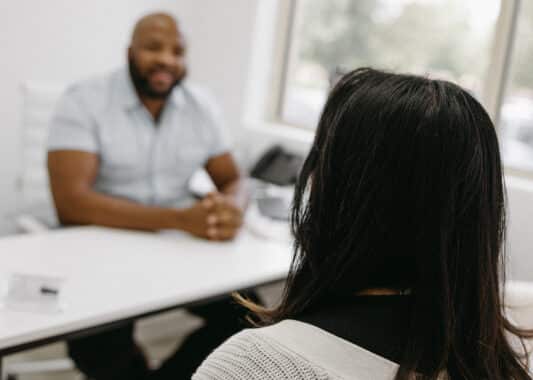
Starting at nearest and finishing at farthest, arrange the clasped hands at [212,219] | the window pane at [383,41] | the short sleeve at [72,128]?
the clasped hands at [212,219]
the short sleeve at [72,128]
the window pane at [383,41]

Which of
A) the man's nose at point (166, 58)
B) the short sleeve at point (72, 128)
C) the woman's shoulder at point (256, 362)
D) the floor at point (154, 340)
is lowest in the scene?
the floor at point (154, 340)

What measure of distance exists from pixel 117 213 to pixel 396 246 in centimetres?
122

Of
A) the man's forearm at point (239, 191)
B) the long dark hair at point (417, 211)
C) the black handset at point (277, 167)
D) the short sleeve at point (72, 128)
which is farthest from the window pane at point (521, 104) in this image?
the long dark hair at point (417, 211)

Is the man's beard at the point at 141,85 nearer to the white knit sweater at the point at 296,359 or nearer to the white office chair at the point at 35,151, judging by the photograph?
the white office chair at the point at 35,151

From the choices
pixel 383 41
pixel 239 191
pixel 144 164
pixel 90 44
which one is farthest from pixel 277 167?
pixel 90 44

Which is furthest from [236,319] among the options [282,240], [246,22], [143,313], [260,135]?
[246,22]

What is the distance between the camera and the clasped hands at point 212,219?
1.86 meters

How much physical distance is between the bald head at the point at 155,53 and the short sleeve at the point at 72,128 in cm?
24

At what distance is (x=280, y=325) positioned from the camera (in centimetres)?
83

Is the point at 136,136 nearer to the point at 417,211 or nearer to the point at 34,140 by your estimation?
the point at 34,140

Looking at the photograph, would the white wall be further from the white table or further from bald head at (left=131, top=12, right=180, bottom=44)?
the white table

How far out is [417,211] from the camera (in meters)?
0.78

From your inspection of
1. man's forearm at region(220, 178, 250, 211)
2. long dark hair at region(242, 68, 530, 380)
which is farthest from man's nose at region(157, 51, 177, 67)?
long dark hair at region(242, 68, 530, 380)

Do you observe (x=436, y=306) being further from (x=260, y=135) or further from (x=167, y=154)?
(x=260, y=135)
